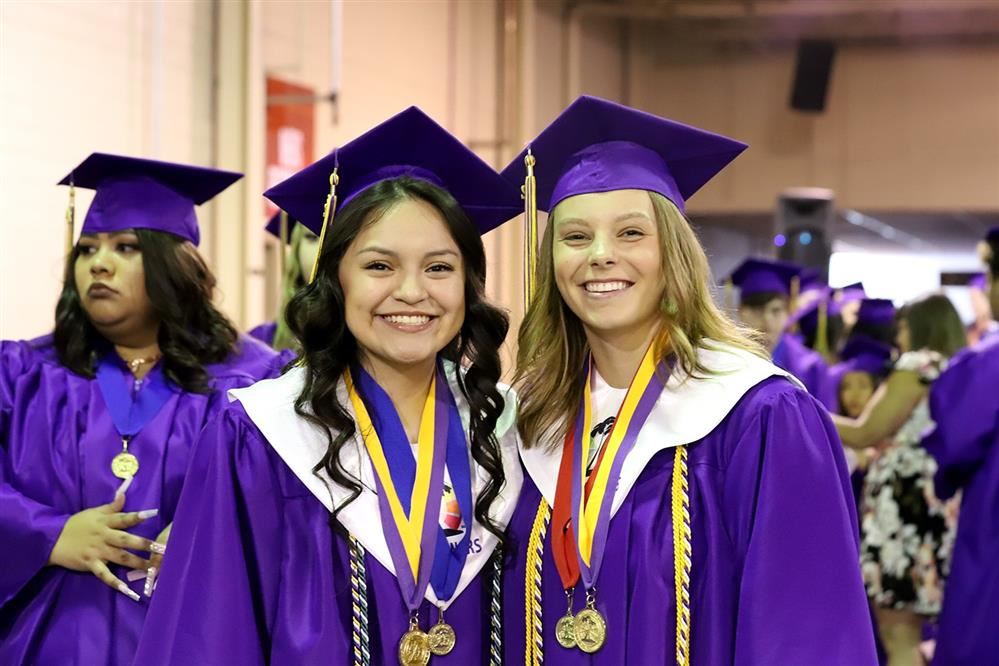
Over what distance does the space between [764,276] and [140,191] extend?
3.55 m

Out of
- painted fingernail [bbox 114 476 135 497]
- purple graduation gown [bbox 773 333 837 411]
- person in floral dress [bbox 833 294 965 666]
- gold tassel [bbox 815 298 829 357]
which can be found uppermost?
gold tassel [bbox 815 298 829 357]

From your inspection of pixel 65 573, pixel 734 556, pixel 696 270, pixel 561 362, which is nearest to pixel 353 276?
pixel 561 362

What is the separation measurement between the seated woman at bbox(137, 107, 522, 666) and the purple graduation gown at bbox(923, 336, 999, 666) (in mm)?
2259

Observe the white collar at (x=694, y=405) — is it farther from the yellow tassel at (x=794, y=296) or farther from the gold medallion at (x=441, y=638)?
the yellow tassel at (x=794, y=296)

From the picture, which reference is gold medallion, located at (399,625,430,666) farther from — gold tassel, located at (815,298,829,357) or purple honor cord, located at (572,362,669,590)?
gold tassel, located at (815,298,829,357)

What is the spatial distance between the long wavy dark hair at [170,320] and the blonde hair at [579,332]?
99 cm

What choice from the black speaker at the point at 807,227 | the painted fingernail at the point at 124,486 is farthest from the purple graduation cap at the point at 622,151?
the black speaker at the point at 807,227

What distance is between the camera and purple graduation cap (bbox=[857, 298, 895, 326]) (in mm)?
6254

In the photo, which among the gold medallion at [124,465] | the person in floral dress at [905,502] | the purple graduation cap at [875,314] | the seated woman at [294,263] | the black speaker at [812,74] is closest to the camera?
the gold medallion at [124,465]

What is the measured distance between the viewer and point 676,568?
83.4 inches

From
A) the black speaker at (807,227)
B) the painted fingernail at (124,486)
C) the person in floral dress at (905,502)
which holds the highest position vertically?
the black speaker at (807,227)

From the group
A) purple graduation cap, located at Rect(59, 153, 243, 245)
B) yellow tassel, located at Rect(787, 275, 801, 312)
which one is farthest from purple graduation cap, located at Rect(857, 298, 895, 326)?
purple graduation cap, located at Rect(59, 153, 243, 245)

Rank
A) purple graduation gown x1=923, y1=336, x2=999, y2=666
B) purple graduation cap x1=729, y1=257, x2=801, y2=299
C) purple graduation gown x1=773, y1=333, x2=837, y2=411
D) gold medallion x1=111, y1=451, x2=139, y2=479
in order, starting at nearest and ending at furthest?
gold medallion x1=111, y1=451, x2=139, y2=479 < purple graduation gown x1=923, y1=336, x2=999, y2=666 < purple graduation gown x1=773, y1=333, x2=837, y2=411 < purple graduation cap x1=729, y1=257, x2=801, y2=299

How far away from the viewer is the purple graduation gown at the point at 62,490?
9.23 ft
